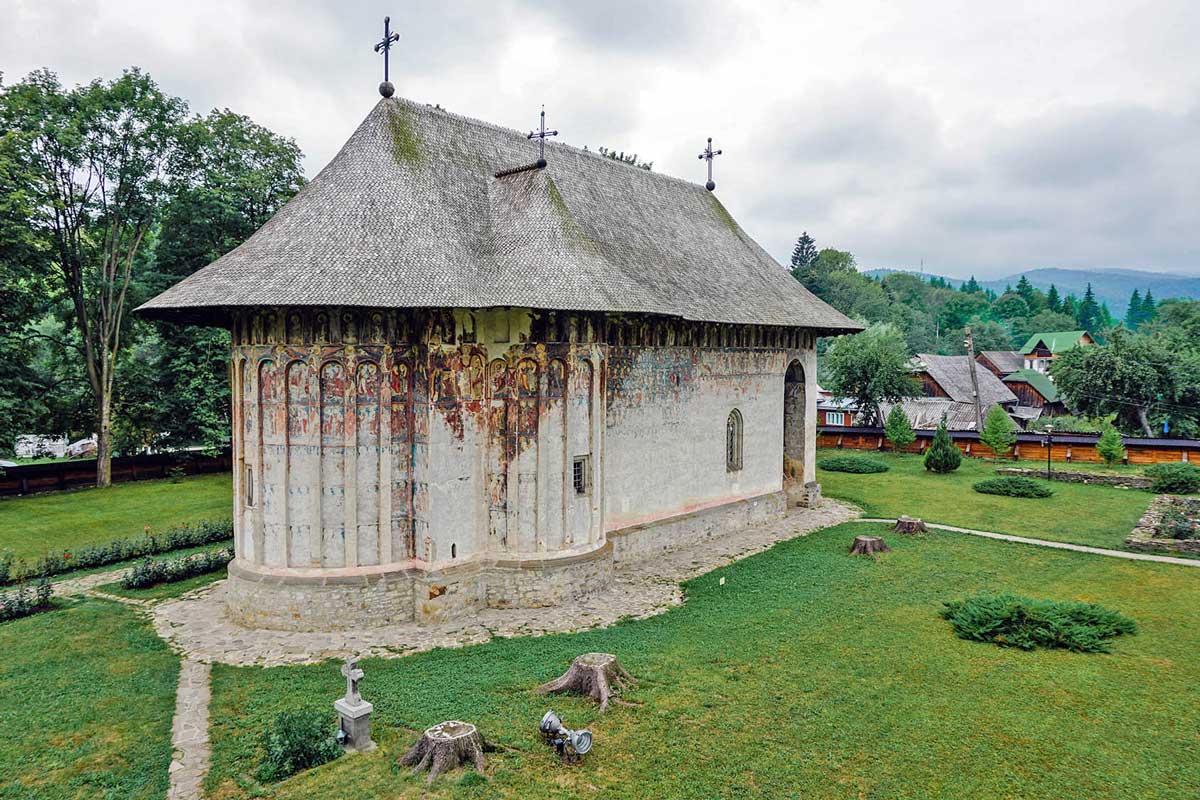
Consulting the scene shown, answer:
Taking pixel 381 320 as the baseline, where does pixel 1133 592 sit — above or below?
below

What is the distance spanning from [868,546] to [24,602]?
20.2 metres

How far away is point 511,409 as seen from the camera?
15.5m

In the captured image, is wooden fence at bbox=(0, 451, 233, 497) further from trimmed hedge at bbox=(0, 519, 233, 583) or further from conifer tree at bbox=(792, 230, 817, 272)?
conifer tree at bbox=(792, 230, 817, 272)

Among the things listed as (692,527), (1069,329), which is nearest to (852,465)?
(692,527)

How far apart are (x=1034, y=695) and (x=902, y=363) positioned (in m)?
34.9

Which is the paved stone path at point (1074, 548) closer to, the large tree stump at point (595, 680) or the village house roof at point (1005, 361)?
the large tree stump at point (595, 680)

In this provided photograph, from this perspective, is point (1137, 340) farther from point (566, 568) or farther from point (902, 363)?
point (566, 568)

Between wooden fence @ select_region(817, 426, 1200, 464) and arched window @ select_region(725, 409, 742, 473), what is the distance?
21.2 metres

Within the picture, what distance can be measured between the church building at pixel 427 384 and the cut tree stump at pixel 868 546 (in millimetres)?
5871

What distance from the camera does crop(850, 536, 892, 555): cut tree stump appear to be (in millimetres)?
19469

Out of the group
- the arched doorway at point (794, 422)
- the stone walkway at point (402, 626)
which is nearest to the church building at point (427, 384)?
the stone walkway at point (402, 626)

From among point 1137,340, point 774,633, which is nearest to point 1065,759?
point 774,633

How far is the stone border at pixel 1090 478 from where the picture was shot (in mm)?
29281

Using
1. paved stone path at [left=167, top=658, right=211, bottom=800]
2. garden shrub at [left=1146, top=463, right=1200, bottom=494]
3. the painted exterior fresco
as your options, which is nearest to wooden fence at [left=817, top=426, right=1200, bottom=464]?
garden shrub at [left=1146, top=463, right=1200, bottom=494]
